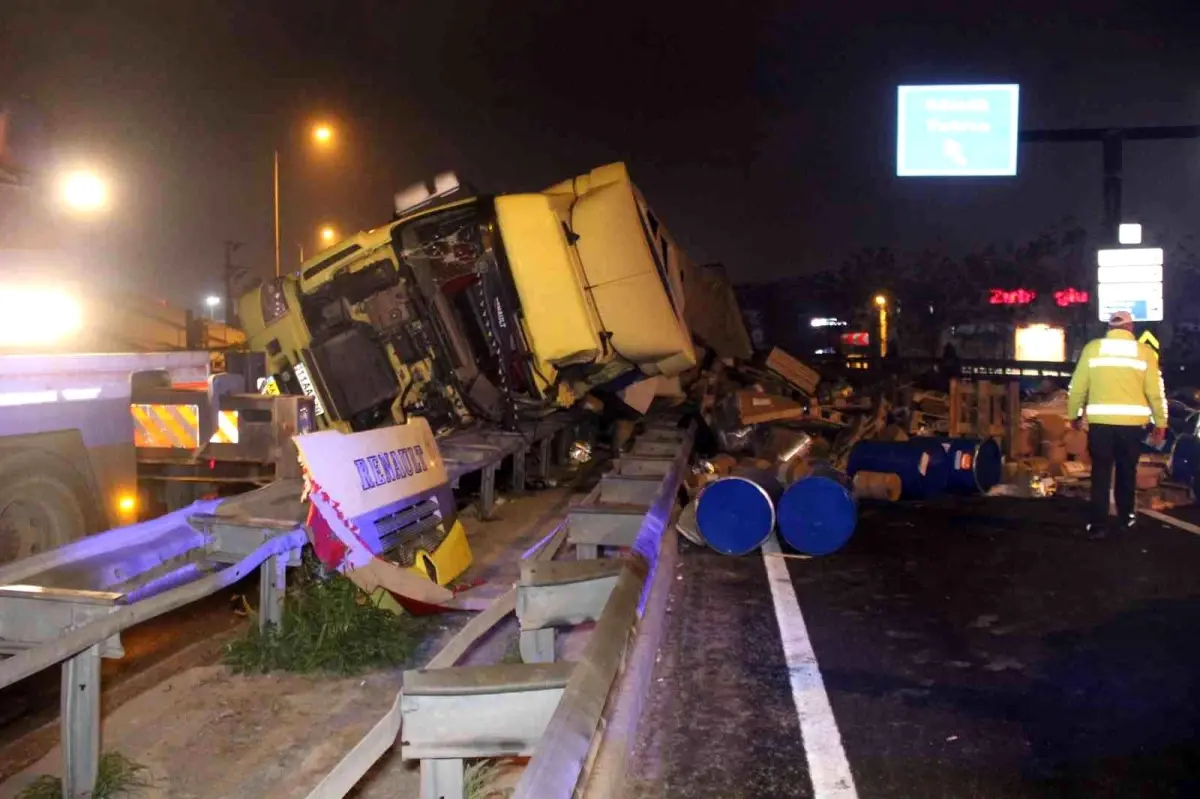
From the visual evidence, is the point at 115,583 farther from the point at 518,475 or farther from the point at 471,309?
the point at 518,475

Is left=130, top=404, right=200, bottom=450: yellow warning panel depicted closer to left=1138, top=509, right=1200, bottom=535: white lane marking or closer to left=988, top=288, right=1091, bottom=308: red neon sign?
left=1138, top=509, right=1200, bottom=535: white lane marking

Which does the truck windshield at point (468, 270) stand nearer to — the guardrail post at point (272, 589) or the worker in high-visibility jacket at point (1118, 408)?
the guardrail post at point (272, 589)

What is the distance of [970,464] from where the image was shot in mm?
11398

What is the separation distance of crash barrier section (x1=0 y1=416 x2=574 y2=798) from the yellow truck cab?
437cm

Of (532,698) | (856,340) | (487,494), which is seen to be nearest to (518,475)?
(487,494)

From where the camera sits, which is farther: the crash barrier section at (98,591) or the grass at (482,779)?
the grass at (482,779)

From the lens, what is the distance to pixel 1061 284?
2761 inches

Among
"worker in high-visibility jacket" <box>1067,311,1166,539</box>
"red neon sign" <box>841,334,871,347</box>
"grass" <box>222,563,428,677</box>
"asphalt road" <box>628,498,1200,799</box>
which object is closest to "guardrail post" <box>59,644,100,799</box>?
"grass" <box>222,563,428,677</box>

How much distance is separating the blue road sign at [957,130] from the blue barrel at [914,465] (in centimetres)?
1262

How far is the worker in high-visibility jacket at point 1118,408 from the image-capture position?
9133 mm

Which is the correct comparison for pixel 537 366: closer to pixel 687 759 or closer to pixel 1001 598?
pixel 1001 598

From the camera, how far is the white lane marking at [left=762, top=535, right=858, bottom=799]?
13.5ft

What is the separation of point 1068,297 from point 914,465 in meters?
59.0

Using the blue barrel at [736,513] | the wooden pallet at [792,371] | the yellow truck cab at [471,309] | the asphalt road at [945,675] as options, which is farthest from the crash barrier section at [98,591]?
the wooden pallet at [792,371]
